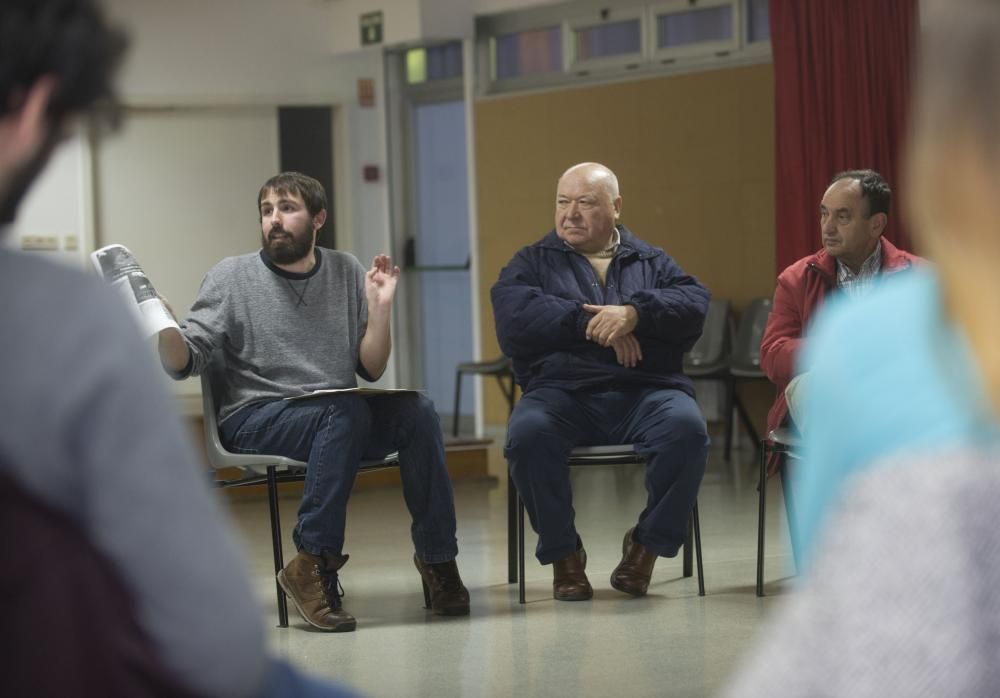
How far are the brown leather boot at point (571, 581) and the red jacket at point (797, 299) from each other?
661 millimetres

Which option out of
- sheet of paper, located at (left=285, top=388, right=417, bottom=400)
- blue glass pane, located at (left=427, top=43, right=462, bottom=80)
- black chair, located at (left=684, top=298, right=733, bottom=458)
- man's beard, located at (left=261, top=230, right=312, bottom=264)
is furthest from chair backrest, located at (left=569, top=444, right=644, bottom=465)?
blue glass pane, located at (left=427, top=43, right=462, bottom=80)

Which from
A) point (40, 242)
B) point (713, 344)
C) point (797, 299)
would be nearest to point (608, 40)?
point (713, 344)

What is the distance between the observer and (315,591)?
3.57 metres

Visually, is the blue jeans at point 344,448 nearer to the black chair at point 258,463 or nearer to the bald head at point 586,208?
the black chair at point 258,463

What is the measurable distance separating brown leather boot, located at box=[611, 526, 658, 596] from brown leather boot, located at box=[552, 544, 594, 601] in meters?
0.09

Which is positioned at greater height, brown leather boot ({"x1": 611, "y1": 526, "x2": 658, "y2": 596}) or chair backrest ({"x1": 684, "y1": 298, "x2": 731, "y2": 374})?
chair backrest ({"x1": 684, "y1": 298, "x2": 731, "y2": 374})

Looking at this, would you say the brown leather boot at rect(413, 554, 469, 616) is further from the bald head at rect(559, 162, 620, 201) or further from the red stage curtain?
the red stage curtain

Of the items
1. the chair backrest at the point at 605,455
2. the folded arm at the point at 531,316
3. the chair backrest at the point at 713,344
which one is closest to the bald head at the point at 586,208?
the folded arm at the point at 531,316

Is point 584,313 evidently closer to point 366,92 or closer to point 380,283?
point 380,283

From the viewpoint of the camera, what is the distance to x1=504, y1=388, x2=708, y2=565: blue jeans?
12.5ft

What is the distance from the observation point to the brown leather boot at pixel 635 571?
3879mm

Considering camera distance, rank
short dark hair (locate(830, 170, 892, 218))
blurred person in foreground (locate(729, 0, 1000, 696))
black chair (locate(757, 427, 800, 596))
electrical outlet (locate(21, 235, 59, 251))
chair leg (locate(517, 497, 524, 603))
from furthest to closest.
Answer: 1. electrical outlet (locate(21, 235, 59, 251))
2. short dark hair (locate(830, 170, 892, 218))
3. chair leg (locate(517, 497, 524, 603))
4. black chair (locate(757, 427, 800, 596))
5. blurred person in foreground (locate(729, 0, 1000, 696))

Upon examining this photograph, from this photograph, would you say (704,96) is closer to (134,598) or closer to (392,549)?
(392,549)

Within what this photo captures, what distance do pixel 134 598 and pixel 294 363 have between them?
286 cm
